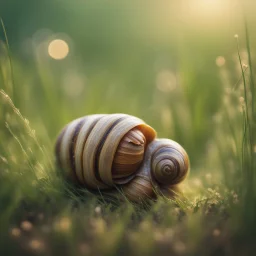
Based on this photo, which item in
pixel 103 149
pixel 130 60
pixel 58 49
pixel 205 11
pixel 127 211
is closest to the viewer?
pixel 127 211

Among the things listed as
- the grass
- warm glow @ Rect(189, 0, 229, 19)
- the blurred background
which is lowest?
the grass

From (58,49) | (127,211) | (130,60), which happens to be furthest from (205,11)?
(127,211)

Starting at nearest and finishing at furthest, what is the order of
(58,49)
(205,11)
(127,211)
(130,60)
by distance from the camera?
(127,211) → (58,49) → (205,11) → (130,60)

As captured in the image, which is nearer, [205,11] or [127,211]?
[127,211]

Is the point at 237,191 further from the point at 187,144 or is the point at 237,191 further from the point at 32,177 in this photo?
the point at 187,144

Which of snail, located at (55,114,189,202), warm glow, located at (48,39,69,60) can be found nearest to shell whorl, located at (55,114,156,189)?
snail, located at (55,114,189,202)

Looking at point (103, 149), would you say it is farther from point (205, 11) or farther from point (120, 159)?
point (205, 11)

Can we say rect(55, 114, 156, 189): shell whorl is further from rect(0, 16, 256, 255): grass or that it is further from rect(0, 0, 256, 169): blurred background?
rect(0, 0, 256, 169): blurred background
